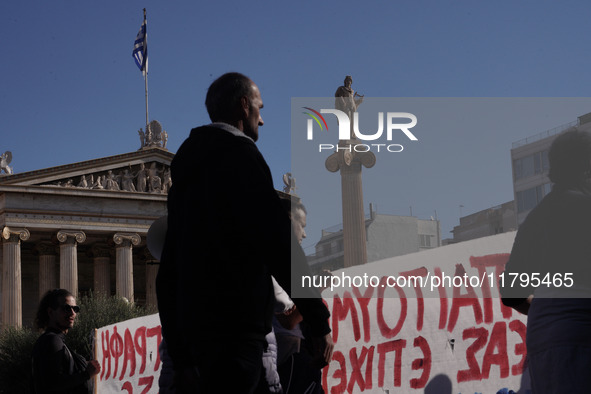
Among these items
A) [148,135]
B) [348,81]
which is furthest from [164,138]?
[348,81]

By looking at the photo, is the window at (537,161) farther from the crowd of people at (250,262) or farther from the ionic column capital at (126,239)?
the ionic column capital at (126,239)

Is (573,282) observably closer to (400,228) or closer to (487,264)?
(487,264)

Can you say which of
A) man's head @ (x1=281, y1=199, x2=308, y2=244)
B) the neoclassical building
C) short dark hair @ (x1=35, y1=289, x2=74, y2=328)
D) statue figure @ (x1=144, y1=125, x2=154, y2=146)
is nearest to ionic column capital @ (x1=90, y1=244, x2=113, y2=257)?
Result: the neoclassical building

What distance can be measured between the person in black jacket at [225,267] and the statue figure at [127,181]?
1528 inches

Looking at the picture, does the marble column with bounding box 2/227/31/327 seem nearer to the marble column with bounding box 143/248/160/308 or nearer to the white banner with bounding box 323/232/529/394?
the marble column with bounding box 143/248/160/308

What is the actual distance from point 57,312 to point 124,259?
35.3 m

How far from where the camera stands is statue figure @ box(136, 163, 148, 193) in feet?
136

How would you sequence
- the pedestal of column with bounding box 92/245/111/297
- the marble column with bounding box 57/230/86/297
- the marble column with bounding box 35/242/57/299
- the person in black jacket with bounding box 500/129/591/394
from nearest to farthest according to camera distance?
the person in black jacket with bounding box 500/129/591/394
the marble column with bounding box 57/230/86/297
the marble column with bounding box 35/242/57/299
the pedestal of column with bounding box 92/245/111/297

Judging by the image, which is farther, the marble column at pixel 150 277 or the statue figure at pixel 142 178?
the marble column at pixel 150 277

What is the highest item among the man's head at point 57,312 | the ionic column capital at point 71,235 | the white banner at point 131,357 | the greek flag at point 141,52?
the greek flag at point 141,52

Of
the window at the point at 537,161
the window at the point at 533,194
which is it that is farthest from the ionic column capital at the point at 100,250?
the window at the point at 533,194

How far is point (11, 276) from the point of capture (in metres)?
37.3

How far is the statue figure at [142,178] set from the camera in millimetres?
41312

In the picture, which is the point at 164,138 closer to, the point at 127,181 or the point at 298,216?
the point at 127,181
